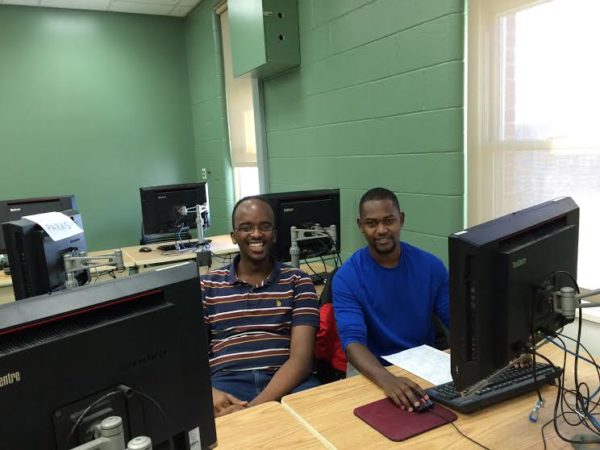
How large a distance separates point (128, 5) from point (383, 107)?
364 centimetres

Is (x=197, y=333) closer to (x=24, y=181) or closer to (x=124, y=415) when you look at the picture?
(x=124, y=415)

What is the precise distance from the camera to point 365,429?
1.18 metres

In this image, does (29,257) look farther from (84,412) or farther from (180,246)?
(180,246)

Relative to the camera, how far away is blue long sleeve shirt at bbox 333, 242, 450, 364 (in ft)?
5.91

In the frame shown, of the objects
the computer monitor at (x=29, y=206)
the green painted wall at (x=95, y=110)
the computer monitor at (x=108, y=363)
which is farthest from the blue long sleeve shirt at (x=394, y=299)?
the green painted wall at (x=95, y=110)

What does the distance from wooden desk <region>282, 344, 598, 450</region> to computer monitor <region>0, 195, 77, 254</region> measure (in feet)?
7.70

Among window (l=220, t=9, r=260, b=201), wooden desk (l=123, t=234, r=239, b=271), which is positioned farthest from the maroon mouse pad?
window (l=220, t=9, r=260, b=201)

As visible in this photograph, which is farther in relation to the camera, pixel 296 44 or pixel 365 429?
pixel 296 44

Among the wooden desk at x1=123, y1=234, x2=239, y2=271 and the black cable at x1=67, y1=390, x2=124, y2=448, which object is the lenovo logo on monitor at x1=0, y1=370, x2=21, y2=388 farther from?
the wooden desk at x1=123, y1=234, x2=239, y2=271

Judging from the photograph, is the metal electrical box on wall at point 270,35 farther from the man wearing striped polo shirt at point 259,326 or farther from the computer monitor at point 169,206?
the man wearing striped polo shirt at point 259,326

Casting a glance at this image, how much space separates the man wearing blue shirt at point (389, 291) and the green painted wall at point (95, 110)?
14.2 ft

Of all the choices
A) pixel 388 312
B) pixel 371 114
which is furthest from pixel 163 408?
pixel 371 114

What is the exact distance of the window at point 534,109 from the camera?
1.93m

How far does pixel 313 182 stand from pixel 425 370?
2.27 m
